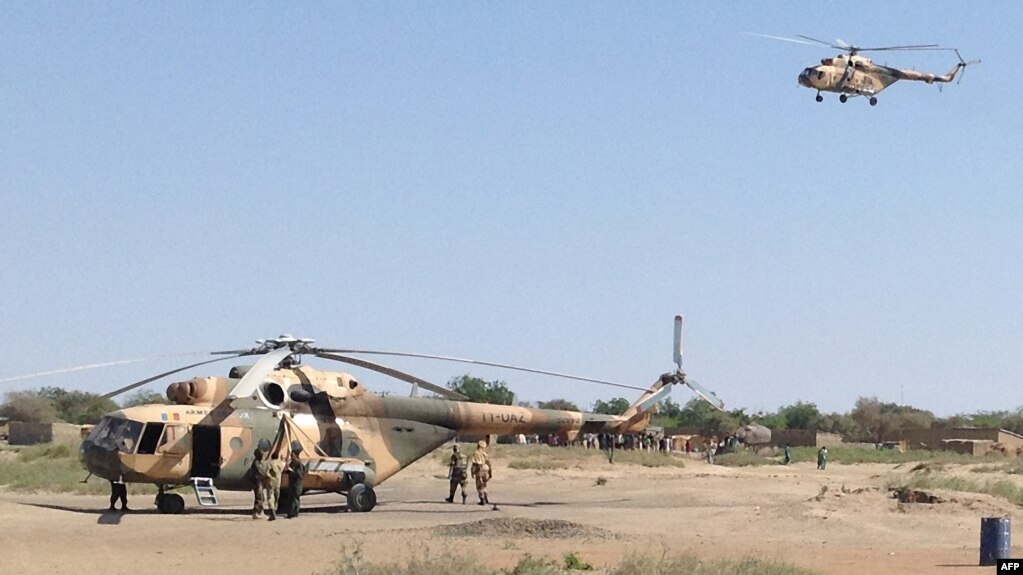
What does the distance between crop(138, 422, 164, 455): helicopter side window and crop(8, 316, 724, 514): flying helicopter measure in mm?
18

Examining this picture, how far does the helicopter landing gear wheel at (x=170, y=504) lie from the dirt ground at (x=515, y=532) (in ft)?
1.26

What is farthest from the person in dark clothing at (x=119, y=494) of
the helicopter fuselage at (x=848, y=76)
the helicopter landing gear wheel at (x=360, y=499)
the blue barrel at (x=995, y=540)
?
the helicopter fuselage at (x=848, y=76)

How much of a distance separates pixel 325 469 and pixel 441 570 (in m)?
11.6

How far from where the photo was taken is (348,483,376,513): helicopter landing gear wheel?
26656mm

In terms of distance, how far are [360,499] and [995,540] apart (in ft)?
41.3

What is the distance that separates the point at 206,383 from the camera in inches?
1026

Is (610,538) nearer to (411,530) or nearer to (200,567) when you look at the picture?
Result: (411,530)

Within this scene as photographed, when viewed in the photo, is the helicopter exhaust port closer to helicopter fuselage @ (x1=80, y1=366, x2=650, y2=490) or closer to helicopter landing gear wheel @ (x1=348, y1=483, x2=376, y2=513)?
helicopter fuselage @ (x1=80, y1=366, x2=650, y2=490)

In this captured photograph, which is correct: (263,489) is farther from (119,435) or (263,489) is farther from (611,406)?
(611,406)

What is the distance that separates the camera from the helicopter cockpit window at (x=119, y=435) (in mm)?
24672

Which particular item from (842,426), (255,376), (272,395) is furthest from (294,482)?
→ (842,426)

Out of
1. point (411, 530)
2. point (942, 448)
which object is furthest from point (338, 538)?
point (942, 448)

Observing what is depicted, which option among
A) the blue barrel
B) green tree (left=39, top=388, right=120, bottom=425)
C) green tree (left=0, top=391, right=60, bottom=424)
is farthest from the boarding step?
green tree (left=0, top=391, right=60, bottom=424)

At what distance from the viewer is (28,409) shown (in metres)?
87.5
